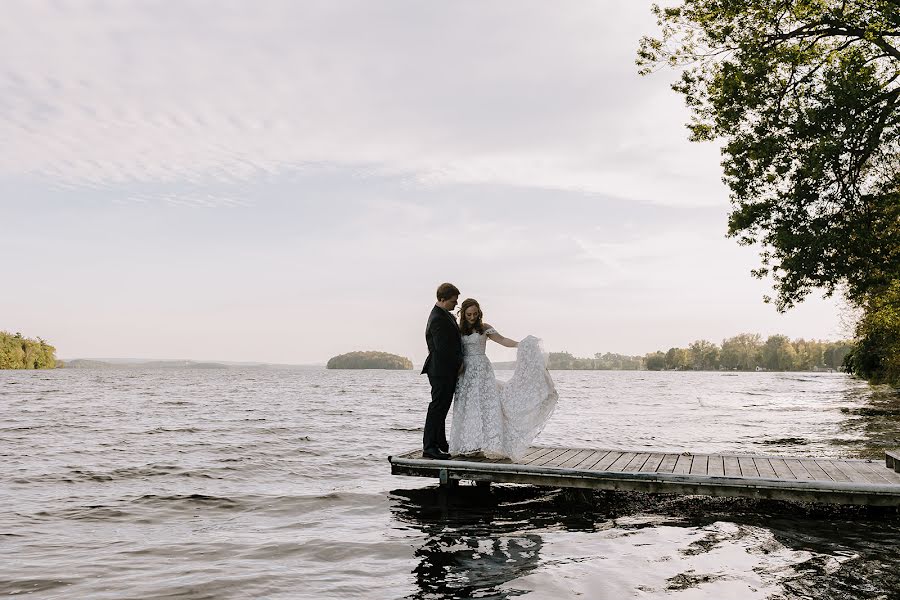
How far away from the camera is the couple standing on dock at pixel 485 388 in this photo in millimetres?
11984

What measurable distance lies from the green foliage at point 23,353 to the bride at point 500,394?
166821 millimetres

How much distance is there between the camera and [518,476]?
11516mm

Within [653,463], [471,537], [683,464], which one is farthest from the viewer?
[653,463]

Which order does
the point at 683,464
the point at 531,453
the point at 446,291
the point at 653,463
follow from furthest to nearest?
1. the point at 531,453
2. the point at 653,463
3. the point at 683,464
4. the point at 446,291

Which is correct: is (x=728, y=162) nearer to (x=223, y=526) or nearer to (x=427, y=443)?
(x=427, y=443)

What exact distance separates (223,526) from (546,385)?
5.72 metres

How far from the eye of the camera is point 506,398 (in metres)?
12.3

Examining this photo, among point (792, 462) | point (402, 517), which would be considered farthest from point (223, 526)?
point (792, 462)

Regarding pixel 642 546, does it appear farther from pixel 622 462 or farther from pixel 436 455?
pixel 436 455

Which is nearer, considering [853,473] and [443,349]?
[853,473]

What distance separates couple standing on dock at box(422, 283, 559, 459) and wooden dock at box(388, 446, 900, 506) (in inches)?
16.1

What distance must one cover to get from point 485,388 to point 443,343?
108 cm

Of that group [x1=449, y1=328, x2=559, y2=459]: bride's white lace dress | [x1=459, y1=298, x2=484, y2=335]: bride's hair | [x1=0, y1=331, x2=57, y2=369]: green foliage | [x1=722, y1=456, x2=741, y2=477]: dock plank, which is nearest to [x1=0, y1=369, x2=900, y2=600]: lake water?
[x1=722, y1=456, x2=741, y2=477]: dock plank

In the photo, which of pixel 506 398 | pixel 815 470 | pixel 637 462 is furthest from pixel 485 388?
pixel 815 470
